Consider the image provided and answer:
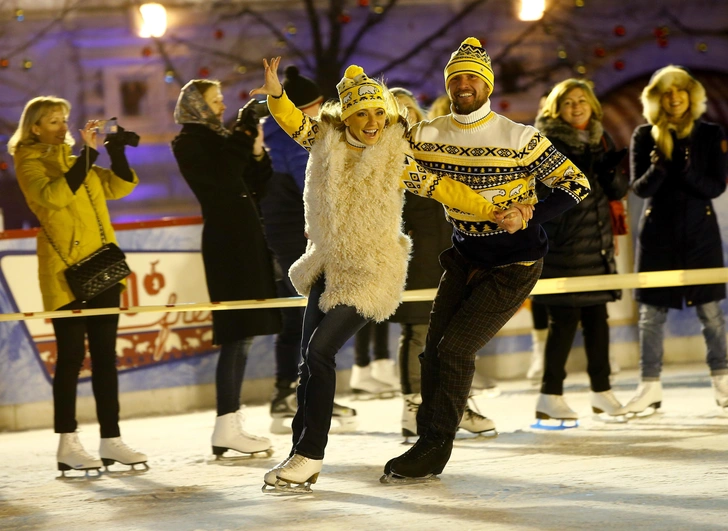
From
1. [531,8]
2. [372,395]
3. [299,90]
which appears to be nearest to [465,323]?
[299,90]

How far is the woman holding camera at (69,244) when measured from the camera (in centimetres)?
517

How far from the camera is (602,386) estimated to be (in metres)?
6.13

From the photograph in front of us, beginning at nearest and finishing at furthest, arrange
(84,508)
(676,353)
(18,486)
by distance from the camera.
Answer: (84,508) < (18,486) < (676,353)

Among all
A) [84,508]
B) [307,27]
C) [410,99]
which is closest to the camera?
[84,508]

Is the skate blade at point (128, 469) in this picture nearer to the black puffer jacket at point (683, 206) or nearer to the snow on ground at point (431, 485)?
the snow on ground at point (431, 485)

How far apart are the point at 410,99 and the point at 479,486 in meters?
2.17

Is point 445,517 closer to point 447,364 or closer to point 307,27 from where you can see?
point 447,364

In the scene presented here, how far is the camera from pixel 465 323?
453 centimetres

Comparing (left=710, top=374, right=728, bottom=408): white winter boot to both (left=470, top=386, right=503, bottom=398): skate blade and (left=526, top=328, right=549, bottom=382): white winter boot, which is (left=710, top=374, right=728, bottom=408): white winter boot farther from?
(left=526, top=328, right=549, bottom=382): white winter boot

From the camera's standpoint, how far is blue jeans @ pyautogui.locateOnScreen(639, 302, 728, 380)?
625 centimetres

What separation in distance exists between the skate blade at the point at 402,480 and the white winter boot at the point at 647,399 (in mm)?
1854

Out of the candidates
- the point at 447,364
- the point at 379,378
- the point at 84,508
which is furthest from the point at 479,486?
the point at 379,378

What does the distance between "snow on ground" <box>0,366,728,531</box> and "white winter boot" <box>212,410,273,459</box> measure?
0.06 metres

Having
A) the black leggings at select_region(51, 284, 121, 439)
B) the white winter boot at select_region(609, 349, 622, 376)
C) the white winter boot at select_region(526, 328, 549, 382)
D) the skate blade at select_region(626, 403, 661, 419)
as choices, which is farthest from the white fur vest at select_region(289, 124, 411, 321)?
the white winter boot at select_region(609, 349, 622, 376)
